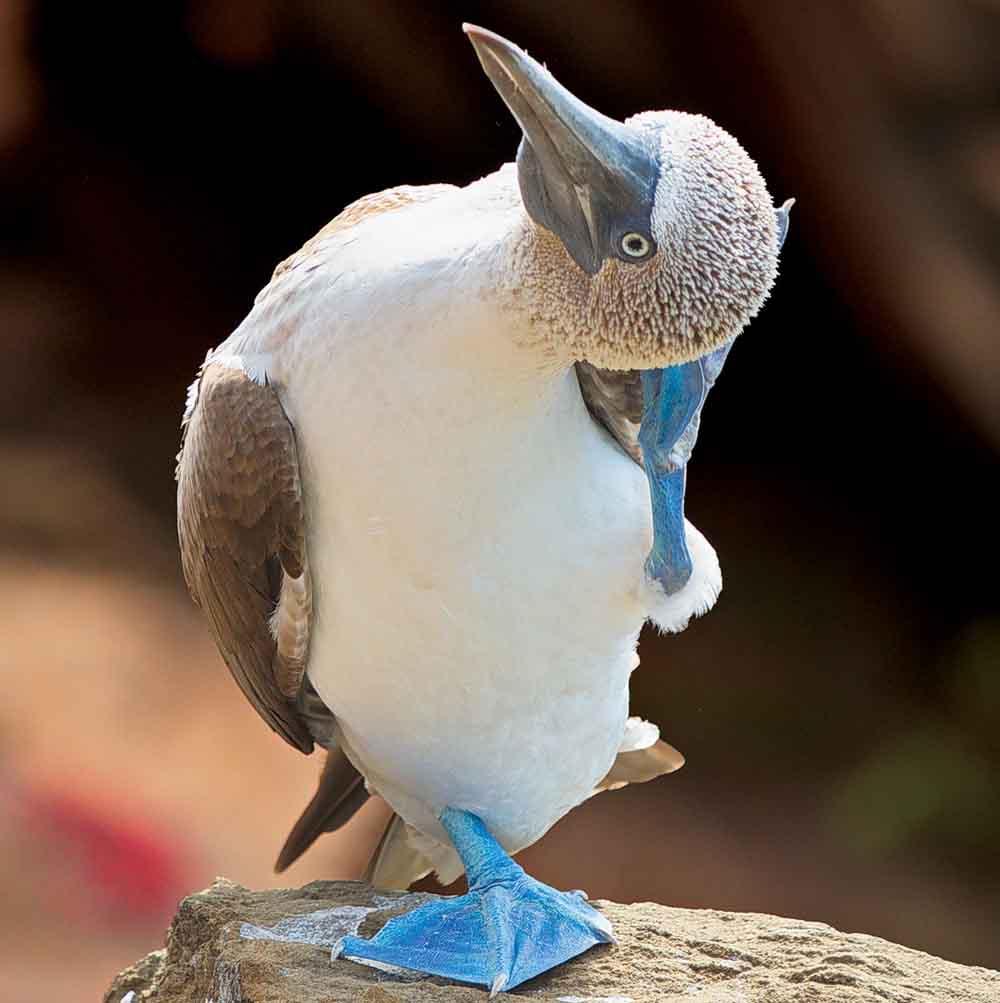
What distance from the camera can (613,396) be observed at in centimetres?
216

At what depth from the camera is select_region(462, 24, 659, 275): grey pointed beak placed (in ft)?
5.55

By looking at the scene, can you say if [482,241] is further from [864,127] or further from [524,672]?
[864,127]

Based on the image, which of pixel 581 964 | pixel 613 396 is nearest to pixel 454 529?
pixel 613 396

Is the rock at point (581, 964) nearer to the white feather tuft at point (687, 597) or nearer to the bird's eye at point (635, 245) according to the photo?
the white feather tuft at point (687, 597)

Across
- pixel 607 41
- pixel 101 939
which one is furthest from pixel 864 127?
pixel 101 939

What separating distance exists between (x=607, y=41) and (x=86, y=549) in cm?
173

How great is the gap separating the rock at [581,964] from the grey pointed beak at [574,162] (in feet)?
3.14

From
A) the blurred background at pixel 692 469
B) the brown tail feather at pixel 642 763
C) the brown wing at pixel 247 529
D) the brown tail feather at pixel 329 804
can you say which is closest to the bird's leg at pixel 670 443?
the brown wing at pixel 247 529

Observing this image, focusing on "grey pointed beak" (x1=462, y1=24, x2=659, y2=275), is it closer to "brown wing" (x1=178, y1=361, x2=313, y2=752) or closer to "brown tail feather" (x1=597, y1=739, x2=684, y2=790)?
"brown wing" (x1=178, y1=361, x2=313, y2=752)

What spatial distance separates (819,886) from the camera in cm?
420

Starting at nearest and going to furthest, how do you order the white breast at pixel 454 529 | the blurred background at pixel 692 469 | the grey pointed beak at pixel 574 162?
the grey pointed beak at pixel 574 162 < the white breast at pixel 454 529 < the blurred background at pixel 692 469

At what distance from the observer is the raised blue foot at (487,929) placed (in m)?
2.16

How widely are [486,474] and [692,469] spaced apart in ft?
7.22

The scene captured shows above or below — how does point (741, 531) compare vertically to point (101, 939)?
above
